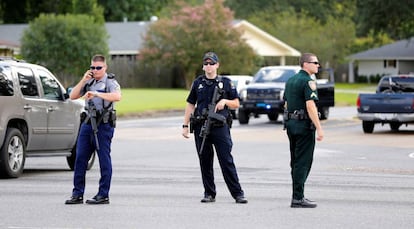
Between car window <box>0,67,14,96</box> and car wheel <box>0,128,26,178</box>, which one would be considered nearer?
car wheel <box>0,128,26,178</box>

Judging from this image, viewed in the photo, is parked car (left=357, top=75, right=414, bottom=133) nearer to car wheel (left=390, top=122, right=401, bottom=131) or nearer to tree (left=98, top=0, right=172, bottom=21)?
car wheel (left=390, top=122, right=401, bottom=131)

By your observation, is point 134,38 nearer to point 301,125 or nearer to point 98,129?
point 98,129

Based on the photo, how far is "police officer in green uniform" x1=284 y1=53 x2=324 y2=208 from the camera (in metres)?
12.6

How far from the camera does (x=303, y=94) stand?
41.5ft

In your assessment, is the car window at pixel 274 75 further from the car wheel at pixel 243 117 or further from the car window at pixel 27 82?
the car window at pixel 27 82

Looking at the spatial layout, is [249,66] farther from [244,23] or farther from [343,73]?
[343,73]

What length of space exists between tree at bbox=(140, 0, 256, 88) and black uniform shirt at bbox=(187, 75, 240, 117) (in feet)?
194

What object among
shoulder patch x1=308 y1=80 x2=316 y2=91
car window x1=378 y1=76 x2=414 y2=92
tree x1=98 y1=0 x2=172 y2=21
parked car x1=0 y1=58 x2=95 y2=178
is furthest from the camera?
tree x1=98 y1=0 x2=172 y2=21

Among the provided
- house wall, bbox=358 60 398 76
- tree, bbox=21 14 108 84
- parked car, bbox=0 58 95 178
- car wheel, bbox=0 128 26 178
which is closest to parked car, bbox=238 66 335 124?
parked car, bbox=0 58 95 178

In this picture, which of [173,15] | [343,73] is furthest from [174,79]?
[343,73]

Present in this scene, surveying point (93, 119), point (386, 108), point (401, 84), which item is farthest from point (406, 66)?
point (93, 119)

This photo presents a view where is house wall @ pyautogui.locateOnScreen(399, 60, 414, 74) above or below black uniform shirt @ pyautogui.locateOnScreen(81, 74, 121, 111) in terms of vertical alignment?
below

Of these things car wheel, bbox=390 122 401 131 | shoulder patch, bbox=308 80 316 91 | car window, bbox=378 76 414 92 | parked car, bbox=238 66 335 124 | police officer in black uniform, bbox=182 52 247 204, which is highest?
shoulder patch, bbox=308 80 316 91

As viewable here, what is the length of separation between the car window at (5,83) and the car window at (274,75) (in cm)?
1961
